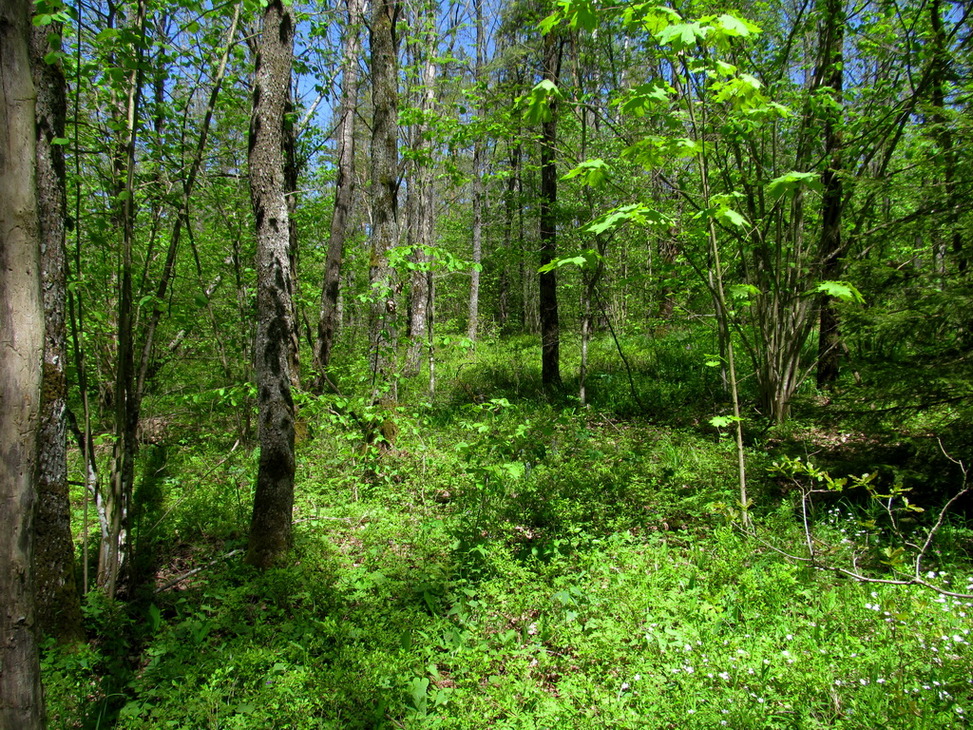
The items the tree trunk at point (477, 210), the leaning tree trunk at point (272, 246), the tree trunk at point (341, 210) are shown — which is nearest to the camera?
the leaning tree trunk at point (272, 246)

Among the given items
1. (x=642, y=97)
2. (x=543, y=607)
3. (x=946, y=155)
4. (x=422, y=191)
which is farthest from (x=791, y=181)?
(x=422, y=191)

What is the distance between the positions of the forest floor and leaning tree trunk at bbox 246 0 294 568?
106 centimetres

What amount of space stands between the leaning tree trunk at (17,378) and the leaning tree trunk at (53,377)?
1.72 m

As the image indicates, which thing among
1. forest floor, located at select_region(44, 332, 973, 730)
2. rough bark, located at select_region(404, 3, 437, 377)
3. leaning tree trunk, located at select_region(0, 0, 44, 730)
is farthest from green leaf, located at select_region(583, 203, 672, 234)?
leaning tree trunk, located at select_region(0, 0, 44, 730)

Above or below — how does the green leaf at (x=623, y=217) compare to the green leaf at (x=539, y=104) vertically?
below

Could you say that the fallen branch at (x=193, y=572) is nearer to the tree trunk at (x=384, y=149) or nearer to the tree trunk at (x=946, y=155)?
the tree trunk at (x=384, y=149)

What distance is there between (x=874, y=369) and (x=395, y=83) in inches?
232

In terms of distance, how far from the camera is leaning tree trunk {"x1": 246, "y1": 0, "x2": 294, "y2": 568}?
141 inches

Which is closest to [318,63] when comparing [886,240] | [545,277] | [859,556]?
[545,277]

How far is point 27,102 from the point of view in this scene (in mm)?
1438

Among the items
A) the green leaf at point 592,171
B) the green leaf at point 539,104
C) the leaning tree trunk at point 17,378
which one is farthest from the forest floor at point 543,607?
the green leaf at point 539,104

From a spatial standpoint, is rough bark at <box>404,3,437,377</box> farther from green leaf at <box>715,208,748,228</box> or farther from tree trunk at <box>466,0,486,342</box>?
tree trunk at <box>466,0,486,342</box>

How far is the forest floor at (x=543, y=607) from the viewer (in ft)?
7.94

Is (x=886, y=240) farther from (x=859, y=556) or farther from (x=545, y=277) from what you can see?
(x=545, y=277)
